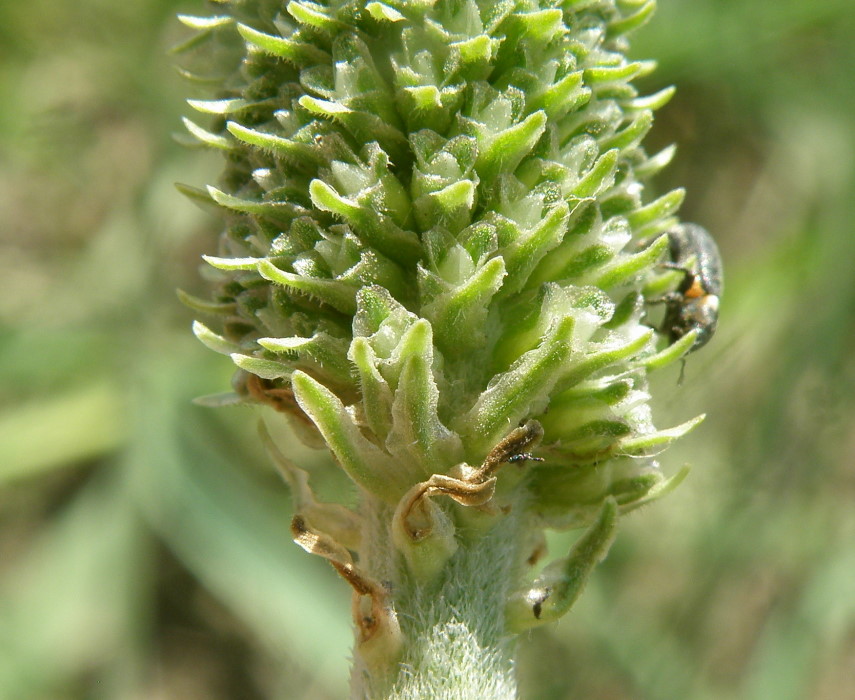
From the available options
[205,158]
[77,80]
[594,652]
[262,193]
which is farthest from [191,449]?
[262,193]

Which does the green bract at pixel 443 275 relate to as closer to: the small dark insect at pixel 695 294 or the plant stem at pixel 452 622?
the plant stem at pixel 452 622

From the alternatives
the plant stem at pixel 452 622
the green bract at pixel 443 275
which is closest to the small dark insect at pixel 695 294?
the green bract at pixel 443 275

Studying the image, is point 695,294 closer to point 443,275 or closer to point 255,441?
point 443,275

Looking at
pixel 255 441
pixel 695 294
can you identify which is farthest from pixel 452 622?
pixel 255 441

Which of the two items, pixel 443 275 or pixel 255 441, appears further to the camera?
pixel 255 441

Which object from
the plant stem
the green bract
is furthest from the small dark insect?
the plant stem

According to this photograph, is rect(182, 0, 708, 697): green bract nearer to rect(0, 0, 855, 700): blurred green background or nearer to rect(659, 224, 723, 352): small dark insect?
rect(659, 224, 723, 352): small dark insect

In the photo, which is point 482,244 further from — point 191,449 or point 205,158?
point 205,158
